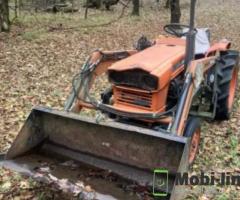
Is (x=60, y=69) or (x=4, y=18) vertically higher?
(x=4, y=18)

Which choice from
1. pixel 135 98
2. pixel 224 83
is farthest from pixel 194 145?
pixel 224 83

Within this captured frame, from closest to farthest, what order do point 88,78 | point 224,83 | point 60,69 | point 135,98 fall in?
point 135,98 → point 88,78 → point 224,83 → point 60,69

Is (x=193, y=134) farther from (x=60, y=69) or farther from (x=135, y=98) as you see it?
(x=60, y=69)

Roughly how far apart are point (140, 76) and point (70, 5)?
17.4m

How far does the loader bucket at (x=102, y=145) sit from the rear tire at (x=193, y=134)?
26.4 inches

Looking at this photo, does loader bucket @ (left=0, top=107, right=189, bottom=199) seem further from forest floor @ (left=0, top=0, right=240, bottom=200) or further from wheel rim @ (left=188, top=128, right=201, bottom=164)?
wheel rim @ (left=188, top=128, right=201, bottom=164)

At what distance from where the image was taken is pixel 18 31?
12.9 m

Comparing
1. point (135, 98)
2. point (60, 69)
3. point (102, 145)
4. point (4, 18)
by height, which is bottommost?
point (60, 69)

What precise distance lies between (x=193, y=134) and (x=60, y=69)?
5015mm

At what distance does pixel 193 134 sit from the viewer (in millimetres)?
4738

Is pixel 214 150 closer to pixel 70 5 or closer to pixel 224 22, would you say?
pixel 224 22

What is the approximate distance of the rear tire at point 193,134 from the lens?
4656 millimetres

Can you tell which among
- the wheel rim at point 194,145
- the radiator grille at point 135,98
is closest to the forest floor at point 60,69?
the wheel rim at point 194,145

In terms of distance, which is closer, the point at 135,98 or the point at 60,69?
the point at 135,98
